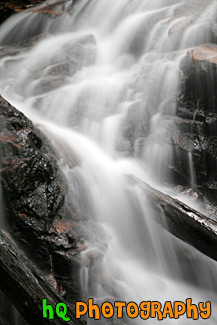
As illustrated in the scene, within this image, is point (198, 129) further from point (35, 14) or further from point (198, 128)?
point (35, 14)

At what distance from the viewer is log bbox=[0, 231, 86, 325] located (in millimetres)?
2971

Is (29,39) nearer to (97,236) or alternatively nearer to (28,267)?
(97,236)

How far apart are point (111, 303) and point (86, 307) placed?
450mm

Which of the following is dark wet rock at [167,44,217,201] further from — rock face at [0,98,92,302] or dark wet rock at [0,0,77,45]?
dark wet rock at [0,0,77,45]

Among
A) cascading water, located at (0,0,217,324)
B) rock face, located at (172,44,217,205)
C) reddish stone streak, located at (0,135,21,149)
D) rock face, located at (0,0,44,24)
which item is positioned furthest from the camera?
rock face, located at (0,0,44,24)

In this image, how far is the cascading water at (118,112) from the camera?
201 inches

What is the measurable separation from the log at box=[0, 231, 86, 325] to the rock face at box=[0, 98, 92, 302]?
1.13 meters

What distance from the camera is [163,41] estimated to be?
10195 millimetres

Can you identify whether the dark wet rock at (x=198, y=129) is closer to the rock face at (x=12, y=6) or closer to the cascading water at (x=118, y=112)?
the cascading water at (x=118, y=112)

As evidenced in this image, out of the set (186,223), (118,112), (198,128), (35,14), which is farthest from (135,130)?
(35,14)

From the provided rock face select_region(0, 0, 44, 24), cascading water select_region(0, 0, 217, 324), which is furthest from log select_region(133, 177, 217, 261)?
rock face select_region(0, 0, 44, 24)

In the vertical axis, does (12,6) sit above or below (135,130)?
above

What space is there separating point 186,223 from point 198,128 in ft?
11.2

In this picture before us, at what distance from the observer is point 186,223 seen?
180 inches
